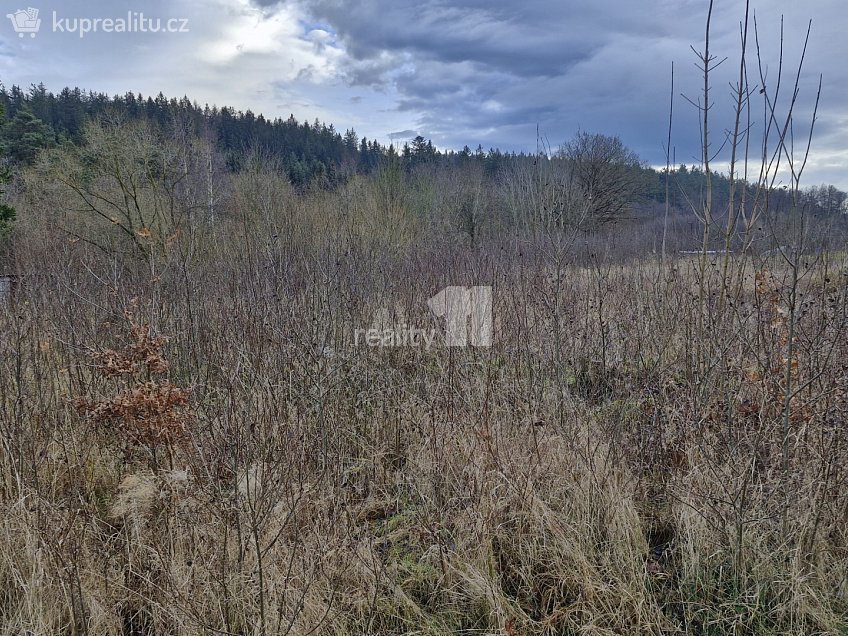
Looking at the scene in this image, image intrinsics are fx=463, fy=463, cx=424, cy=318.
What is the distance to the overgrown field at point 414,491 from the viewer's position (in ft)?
6.59

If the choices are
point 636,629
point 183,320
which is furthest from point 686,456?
point 183,320

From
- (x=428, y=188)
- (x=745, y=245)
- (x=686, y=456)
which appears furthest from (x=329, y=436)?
(x=428, y=188)

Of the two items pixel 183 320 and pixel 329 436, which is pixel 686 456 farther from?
pixel 183 320

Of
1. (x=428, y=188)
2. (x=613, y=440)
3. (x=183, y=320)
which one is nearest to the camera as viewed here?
(x=613, y=440)

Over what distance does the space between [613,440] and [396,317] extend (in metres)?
2.49

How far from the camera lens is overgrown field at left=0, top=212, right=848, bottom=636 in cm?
201

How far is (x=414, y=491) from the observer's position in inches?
109

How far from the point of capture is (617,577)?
209cm

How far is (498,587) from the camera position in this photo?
211cm

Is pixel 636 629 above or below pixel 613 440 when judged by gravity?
below

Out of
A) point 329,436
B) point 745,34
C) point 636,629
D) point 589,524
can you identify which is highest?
point 745,34

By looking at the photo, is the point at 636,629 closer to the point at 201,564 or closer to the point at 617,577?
the point at 617,577

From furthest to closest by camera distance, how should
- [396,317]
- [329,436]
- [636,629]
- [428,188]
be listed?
1. [428,188]
2. [396,317]
3. [329,436]
4. [636,629]

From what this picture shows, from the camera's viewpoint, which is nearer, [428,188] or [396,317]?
[396,317]
